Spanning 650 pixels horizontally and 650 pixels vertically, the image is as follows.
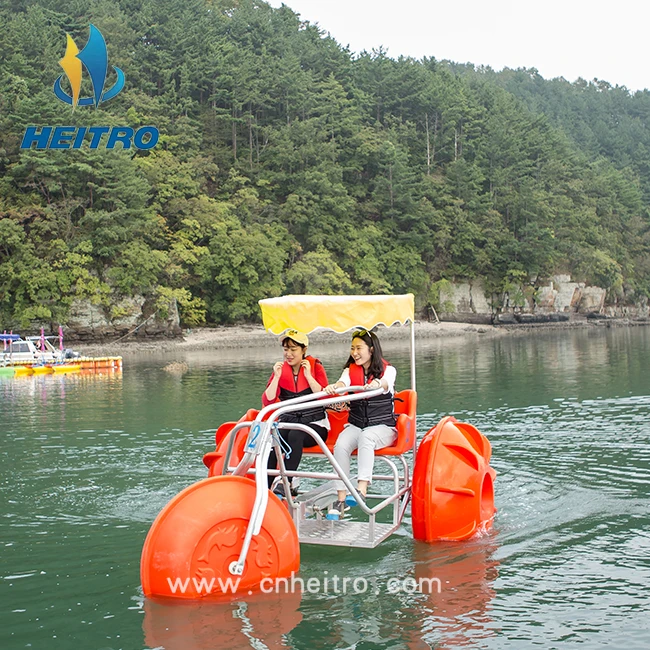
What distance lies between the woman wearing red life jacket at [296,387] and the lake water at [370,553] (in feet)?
3.51

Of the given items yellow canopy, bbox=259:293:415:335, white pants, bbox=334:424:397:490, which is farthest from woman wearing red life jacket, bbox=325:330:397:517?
yellow canopy, bbox=259:293:415:335

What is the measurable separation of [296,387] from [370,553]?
6.09ft

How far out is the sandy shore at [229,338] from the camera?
5200 cm

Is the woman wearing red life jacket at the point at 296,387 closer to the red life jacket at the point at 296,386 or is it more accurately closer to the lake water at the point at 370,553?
the red life jacket at the point at 296,386

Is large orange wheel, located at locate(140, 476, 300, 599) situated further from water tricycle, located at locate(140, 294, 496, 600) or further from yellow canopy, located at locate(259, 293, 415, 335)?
yellow canopy, located at locate(259, 293, 415, 335)

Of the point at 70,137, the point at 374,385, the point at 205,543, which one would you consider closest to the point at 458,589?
the point at 374,385

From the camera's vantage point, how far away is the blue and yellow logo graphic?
48969 mm

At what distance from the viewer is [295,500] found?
29.1ft

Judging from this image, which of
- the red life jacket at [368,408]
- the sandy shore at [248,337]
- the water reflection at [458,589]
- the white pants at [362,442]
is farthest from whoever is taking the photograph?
the sandy shore at [248,337]

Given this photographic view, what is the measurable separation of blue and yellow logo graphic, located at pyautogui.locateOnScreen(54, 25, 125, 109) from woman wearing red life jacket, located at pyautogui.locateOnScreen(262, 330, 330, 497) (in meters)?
39.9

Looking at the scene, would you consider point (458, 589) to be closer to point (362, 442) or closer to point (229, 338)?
point (362, 442)

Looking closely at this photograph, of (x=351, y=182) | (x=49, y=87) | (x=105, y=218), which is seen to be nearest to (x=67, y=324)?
(x=105, y=218)

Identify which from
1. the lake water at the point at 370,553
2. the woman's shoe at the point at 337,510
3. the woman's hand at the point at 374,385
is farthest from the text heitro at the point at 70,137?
the woman's shoe at the point at 337,510

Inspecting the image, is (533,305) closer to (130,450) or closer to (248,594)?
(130,450)
